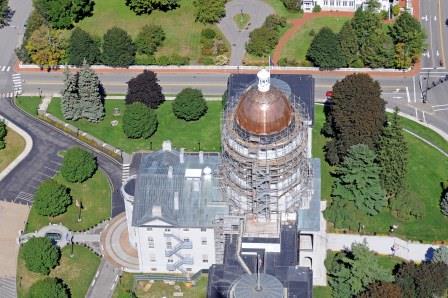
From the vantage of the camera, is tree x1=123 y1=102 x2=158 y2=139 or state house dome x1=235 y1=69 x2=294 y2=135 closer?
state house dome x1=235 y1=69 x2=294 y2=135

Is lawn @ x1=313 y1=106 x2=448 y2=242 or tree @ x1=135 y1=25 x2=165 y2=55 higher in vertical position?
tree @ x1=135 y1=25 x2=165 y2=55

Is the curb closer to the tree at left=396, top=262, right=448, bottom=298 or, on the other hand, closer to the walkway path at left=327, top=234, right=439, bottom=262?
the walkway path at left=327, top=234, right=439, bottom=262

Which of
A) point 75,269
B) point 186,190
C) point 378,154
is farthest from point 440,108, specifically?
point 75,269

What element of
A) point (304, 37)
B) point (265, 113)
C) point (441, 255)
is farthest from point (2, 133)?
point (441, 255)

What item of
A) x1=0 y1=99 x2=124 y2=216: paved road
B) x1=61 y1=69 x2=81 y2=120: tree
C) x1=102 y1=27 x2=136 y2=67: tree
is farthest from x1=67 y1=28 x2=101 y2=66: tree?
x1=0 y1=99 x2=124 y2=216: paved road

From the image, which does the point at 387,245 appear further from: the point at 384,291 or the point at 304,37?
the point at 304,37

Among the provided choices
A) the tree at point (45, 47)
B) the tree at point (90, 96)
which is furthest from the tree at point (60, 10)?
the tree at point (90, 96)

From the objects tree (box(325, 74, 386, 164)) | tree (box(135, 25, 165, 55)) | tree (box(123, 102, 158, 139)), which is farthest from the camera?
tree (box(135, 25, 165, 55))

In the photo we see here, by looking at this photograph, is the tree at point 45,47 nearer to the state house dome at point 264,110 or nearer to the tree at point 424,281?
the state house dome at point 264,110
